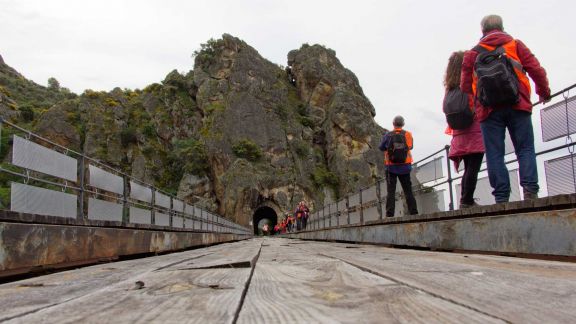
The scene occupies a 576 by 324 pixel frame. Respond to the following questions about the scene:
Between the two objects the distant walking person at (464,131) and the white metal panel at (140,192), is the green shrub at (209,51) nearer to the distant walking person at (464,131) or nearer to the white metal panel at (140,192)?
the white metal panel at (140,192)

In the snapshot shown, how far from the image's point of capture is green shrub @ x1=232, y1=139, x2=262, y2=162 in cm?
4944

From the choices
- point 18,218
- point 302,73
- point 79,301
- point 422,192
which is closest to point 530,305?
point 79,301

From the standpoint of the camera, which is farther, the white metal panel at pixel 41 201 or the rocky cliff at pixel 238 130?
the rocky cliff at pixel 238 130

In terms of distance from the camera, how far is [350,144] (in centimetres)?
5434

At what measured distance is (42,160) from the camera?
177 inches

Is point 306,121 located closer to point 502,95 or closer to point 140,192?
point 140,192

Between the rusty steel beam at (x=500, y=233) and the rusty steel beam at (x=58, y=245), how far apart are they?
11.7 feet

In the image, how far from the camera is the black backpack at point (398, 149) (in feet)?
23.5

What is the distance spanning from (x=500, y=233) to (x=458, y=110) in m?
1.85

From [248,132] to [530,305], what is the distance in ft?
168

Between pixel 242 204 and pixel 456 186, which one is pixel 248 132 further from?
pixel 456 186

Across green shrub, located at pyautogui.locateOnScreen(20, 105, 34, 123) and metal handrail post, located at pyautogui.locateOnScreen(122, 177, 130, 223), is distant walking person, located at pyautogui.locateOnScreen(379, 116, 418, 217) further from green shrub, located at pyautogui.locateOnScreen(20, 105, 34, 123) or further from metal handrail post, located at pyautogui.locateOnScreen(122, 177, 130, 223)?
green shrub, located at pyautogui.locateOnScreen(20, 105, 34, 123)

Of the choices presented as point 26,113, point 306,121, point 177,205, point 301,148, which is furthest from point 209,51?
point 177,205

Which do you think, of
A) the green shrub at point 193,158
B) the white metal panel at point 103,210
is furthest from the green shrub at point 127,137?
the white metal panel at point 103,210
